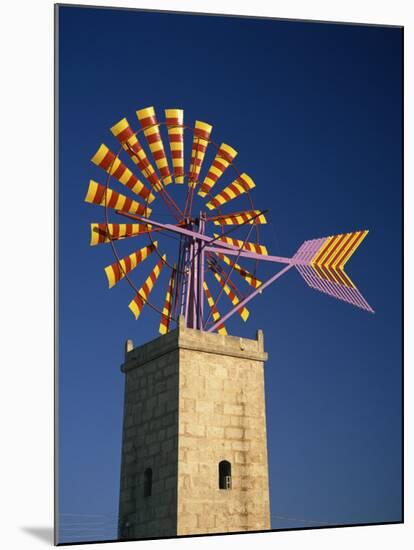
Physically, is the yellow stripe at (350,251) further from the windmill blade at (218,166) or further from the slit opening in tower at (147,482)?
the slit opening in tower at (147,482)

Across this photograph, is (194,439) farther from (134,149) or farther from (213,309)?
(134,149)

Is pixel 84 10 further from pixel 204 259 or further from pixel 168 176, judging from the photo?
pixel 204 259

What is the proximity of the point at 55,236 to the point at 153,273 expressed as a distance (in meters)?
2.54

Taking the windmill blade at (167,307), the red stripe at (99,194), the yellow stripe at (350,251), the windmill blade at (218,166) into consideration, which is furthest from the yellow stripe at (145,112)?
the yellow stripe at (350,251)

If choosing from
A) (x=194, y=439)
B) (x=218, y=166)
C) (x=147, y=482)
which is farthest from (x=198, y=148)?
(x=147, y=482)

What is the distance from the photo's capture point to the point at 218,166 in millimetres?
17938

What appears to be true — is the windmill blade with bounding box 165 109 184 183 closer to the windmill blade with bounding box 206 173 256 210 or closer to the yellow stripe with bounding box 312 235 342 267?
the windmill blade with bounding box 206 173 256 210

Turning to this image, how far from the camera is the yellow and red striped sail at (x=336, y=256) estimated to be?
59.1 ft

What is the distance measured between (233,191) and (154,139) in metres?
1.44

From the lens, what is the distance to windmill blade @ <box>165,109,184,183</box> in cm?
1711

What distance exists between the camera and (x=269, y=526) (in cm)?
1714

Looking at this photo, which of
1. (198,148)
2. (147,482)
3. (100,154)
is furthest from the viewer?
(198,148)

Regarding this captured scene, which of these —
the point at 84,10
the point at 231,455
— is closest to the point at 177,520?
the point at 231,455

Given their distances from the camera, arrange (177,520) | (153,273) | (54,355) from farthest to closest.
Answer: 1. (153,273)
2. (177,520)
3. (54,355)
